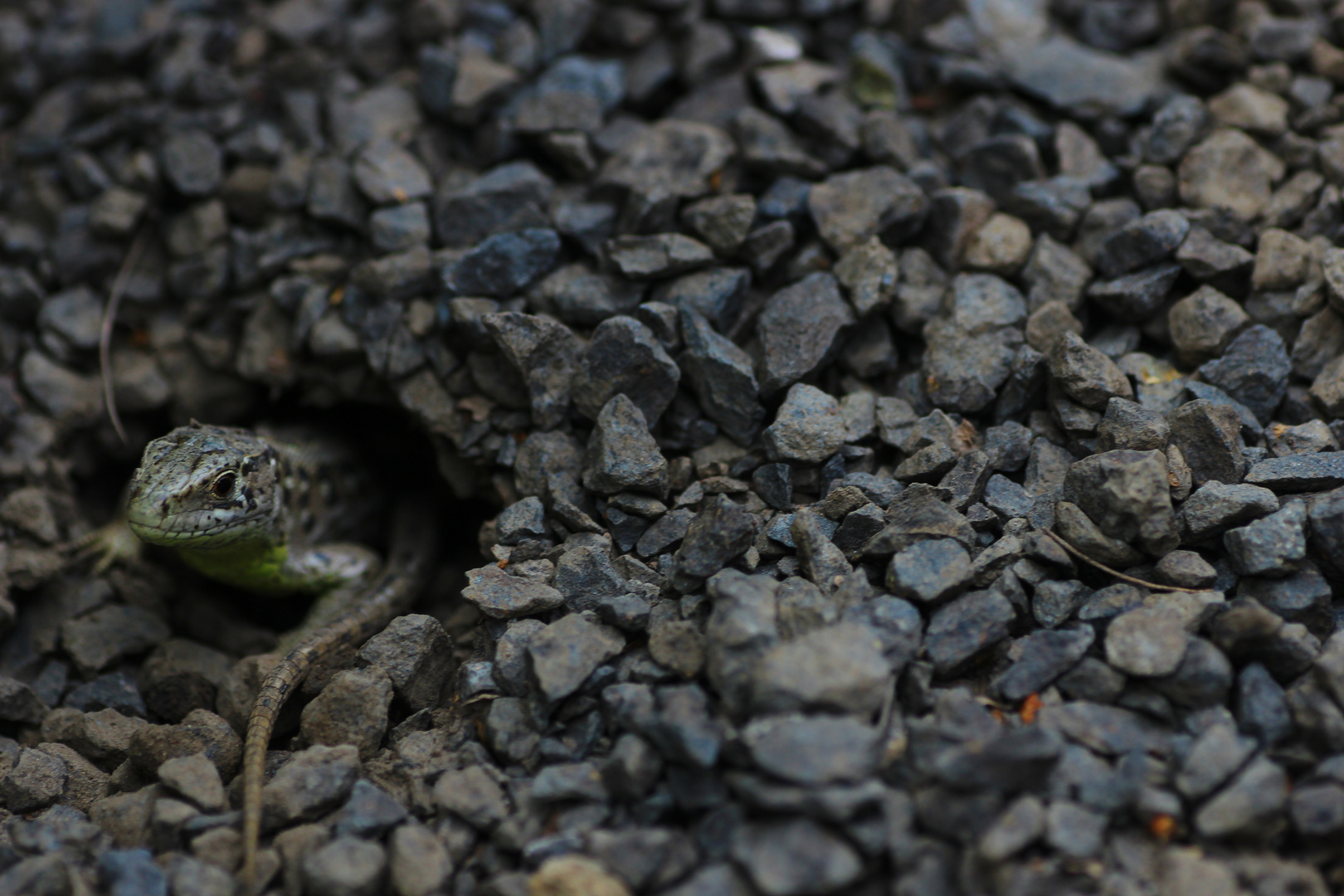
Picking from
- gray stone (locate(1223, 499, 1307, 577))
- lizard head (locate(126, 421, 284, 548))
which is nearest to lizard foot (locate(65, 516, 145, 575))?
lizard head (locate(126, 421, 284, 548))

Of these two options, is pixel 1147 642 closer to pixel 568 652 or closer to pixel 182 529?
pixel 568 652

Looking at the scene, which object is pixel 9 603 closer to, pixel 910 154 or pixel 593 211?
pixel 593 211

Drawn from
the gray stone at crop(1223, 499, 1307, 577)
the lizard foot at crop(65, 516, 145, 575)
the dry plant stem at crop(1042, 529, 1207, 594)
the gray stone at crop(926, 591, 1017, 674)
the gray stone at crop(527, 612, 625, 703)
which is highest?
the gray stone at crop(1223, 499, 1307, 577)

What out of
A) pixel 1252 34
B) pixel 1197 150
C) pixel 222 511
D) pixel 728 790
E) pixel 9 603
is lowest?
pixel 9 603

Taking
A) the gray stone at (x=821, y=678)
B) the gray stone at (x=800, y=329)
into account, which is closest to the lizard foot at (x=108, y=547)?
the gray stone at (x=800, y=329)

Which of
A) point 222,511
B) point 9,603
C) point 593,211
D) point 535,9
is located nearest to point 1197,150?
point 593,211

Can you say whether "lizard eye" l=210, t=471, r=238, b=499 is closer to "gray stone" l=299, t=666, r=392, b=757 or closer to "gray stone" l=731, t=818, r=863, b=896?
"gray stone" l=299, t=666, r=392, b=757
